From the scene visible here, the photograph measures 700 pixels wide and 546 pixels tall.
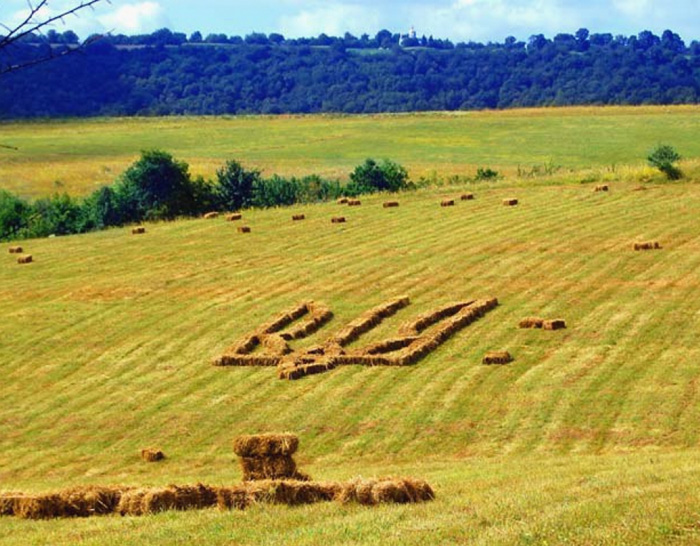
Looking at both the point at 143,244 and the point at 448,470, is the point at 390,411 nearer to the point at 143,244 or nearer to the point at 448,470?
the point at 448,470

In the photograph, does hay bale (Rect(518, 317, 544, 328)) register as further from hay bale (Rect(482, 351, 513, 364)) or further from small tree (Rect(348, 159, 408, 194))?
small tree (Rect(348, 159, 408, 194))

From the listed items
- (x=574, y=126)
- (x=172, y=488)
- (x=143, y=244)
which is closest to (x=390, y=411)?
(x=172, y=488)

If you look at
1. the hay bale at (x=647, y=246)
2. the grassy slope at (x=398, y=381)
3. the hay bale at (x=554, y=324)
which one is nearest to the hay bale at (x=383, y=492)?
the grassy slope at (x=398, y=381)

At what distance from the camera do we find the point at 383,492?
16.5m

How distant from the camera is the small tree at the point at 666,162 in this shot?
61438 mm

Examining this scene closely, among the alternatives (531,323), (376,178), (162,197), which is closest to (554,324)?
(531,323)

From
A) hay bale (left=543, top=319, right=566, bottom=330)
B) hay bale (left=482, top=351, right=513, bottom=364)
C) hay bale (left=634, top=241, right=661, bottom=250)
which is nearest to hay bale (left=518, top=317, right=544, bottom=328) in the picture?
hay bale (left=543, top=319, right=566, bottom=330)

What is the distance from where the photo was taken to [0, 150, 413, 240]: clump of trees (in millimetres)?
76250

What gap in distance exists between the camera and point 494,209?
56.3 metres

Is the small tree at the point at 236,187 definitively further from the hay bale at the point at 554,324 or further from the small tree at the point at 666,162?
the hay bale at the point at 554,324

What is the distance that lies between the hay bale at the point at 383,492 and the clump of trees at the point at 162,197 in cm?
5827

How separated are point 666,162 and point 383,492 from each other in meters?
49.1

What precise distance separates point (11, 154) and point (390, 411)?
367 ft

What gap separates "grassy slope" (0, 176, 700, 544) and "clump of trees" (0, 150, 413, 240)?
21.1 m
